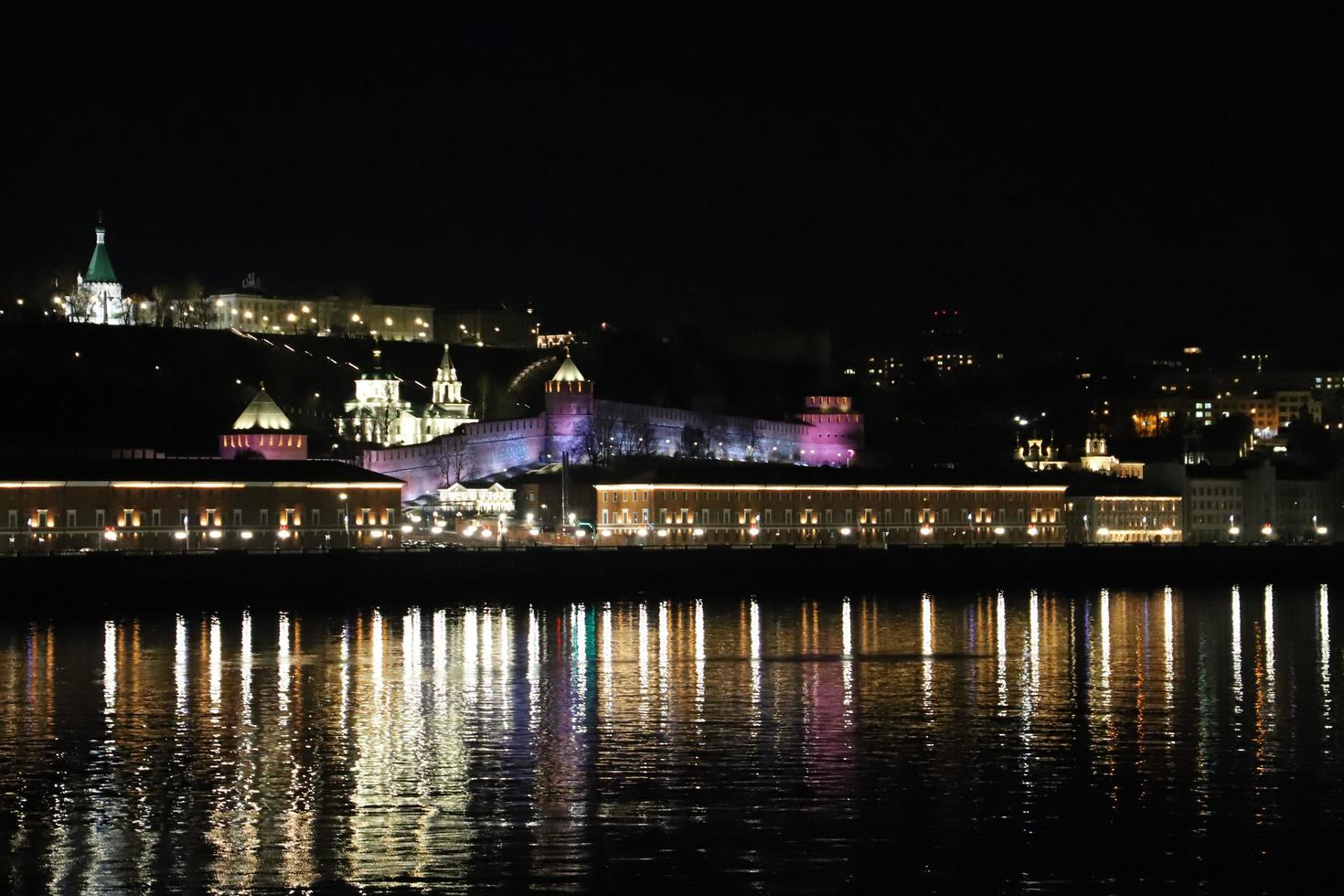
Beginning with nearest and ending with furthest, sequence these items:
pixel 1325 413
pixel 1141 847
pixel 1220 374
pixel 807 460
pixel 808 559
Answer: pixel 1141 847 → pixel 808 559 → pixel 807 460 → pixel 1325 413 → pixel 1220 374

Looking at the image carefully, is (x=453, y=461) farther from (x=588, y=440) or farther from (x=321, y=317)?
(x=321, y=317)

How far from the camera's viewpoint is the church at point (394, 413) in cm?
8375

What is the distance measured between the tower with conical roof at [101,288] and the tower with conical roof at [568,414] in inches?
1106

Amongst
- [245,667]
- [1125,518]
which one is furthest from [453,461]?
[245,667]

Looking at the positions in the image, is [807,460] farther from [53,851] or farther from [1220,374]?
[53,851]

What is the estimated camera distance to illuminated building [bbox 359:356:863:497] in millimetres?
73000

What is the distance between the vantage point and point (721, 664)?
32.9m

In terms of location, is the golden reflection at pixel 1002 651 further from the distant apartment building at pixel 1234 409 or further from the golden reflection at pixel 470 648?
the distant apartment building at pixel 1234 409

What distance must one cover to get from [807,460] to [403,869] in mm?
75430

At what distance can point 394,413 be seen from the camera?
3346 inches

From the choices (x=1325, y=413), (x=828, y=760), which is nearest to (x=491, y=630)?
(x=828, y=760)

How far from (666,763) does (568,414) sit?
55.8 metres

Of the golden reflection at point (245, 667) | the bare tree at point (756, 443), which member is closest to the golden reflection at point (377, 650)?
the golden reflection at point (245, 667)

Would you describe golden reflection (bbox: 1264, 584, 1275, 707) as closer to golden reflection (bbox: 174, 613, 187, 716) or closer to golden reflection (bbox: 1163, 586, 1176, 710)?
golden reflection (bbox: 1163, 586, 1176, 710)
